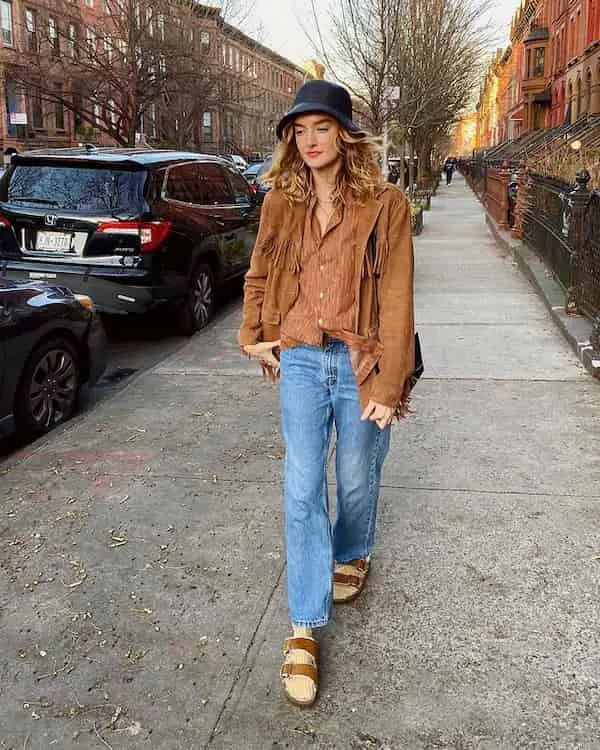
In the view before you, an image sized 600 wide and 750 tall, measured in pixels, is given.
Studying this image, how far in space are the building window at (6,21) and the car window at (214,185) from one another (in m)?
35.5

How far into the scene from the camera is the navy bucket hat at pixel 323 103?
2.48 metres

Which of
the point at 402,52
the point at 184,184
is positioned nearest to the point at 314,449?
the point at 184,184

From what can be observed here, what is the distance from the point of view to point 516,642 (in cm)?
290

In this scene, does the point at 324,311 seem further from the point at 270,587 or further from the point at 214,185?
the point at 214,185

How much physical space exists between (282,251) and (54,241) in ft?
17.1

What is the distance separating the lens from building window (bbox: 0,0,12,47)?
39.4 metres

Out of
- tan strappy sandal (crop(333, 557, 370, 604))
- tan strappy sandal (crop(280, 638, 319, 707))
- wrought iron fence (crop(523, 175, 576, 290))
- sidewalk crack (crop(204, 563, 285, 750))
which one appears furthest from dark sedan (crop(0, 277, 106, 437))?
wrought iron fence (crop(523, 175, 576, 290))

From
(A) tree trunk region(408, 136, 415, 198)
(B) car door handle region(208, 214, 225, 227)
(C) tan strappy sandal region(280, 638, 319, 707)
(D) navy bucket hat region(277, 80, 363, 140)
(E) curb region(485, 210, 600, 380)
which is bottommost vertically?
(C) tan strappy sandal region(280, 638, 319, 707)

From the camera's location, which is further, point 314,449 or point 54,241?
point 54,241

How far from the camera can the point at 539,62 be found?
56.1 m

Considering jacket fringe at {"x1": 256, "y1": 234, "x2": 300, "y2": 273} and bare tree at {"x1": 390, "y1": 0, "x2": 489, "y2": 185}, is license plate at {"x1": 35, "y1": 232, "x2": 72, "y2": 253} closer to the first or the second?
jacket fringe at {"x1": 256, "y1": 234, "x2": 300, "y2": 273}

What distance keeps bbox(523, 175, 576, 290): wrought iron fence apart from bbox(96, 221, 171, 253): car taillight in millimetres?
3952

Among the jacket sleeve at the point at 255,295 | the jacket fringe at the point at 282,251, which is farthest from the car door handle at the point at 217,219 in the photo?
the jacket fringe at the point at 282,251

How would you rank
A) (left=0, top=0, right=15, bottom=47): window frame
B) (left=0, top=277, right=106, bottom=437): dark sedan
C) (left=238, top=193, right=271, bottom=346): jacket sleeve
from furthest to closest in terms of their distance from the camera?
(left=0, top=0, right=15, bottom=47): window frame → (left=0, top=277, right=106, bottom=437): dark sedan → (left=238, top=193, right=271, bottom=346): jacket sleeve
